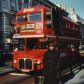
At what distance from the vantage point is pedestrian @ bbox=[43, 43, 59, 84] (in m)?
11.3

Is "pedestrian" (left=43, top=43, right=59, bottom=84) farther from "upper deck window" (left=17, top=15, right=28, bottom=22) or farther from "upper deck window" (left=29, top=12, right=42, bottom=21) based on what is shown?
"upper deck window" (left=17, top=15, right=28, bottom=22)

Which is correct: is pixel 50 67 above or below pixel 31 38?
below

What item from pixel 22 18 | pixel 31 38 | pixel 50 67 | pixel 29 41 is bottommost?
pixel 50 67

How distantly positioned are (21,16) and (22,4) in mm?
31628

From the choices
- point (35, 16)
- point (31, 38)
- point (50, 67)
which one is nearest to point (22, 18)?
point (35, 16)

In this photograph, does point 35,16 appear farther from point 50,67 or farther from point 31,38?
point 50,67

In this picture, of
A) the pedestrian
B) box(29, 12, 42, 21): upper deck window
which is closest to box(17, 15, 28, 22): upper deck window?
box(29, 12, 42, 21): upper deck window

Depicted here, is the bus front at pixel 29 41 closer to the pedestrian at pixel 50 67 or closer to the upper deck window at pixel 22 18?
the upper deck window at pixel 22 18

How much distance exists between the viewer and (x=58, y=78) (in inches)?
496

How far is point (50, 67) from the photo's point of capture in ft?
38.6

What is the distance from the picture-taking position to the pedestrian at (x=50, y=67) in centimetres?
1128

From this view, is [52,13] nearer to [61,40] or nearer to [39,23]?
[39,23]

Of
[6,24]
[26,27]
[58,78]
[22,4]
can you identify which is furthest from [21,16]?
[22,4]

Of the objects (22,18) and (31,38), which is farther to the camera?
(22,18)
